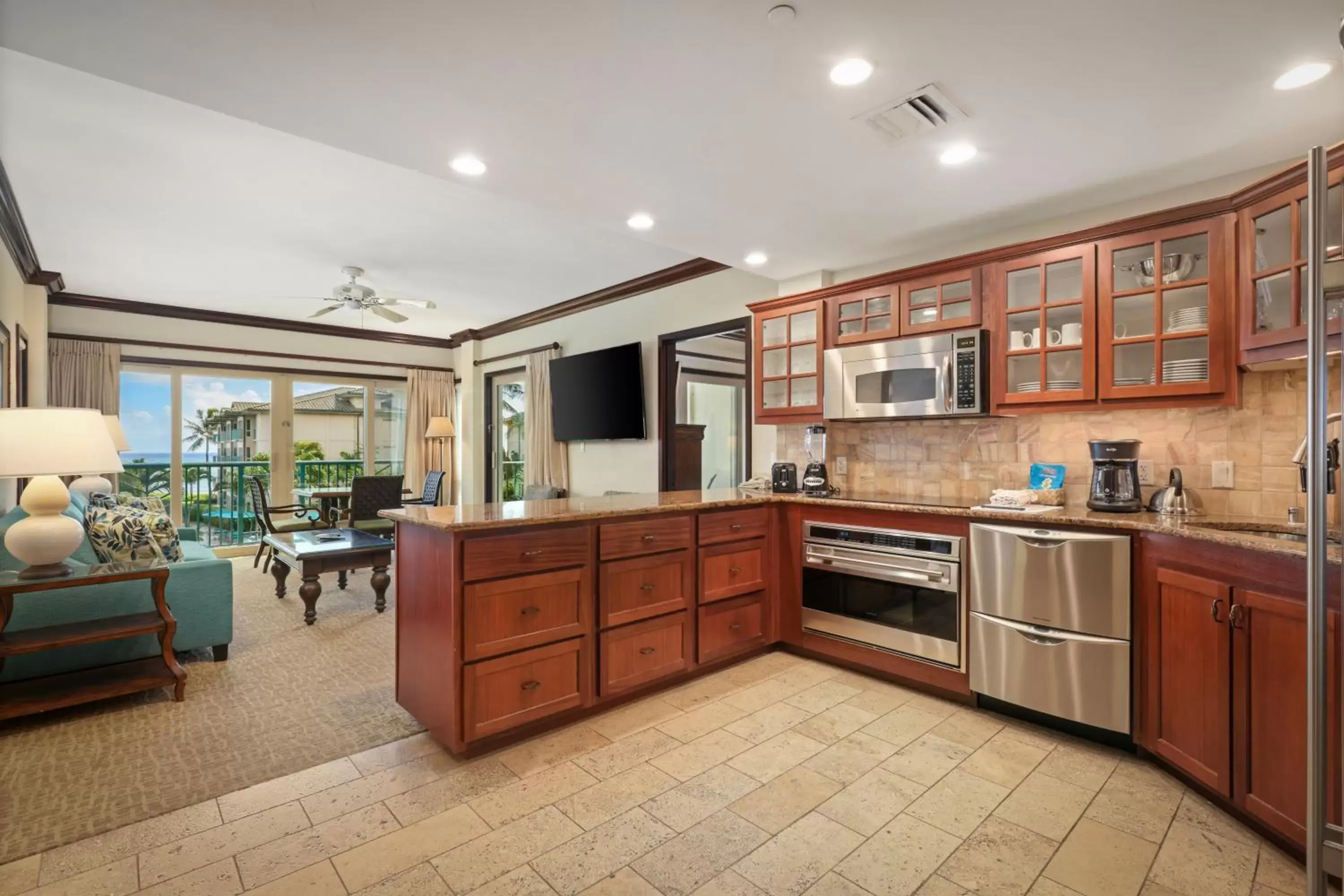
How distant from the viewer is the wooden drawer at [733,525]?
10.2 ft

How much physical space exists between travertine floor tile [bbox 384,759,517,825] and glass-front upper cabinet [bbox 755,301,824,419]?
2482mm

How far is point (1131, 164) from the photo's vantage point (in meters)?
2.54

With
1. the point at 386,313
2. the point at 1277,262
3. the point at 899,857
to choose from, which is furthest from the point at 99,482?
the point at 1277,262

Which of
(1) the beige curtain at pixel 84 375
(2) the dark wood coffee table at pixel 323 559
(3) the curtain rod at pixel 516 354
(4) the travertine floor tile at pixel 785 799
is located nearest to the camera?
(4) the travertine floor tile at pixel 785 799

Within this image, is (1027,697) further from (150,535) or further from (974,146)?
(150,535)

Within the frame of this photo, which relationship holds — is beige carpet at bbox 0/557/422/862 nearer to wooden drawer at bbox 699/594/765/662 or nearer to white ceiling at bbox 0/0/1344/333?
wooden drawer at bbox 699/594/765/662

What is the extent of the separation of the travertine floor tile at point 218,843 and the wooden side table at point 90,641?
1261 millimetres

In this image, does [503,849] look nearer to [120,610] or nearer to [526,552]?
[526,552]

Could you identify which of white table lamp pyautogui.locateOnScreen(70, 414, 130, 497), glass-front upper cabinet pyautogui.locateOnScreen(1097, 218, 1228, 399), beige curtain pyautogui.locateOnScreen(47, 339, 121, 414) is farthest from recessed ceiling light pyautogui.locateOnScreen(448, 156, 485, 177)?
beige curtain pyautogui.locateOnScreen(47, 339, 121, 414)

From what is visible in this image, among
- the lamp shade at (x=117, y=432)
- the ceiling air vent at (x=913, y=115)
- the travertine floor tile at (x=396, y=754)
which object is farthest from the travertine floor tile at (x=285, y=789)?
the lamp shade at (x=117, y=432)

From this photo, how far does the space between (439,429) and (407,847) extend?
252 inches

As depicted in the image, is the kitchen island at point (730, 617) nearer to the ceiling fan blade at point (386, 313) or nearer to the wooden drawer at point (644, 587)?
the wooden drawer at point (644, 587)

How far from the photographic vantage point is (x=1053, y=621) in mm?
2502

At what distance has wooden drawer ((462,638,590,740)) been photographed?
7.51 feet
